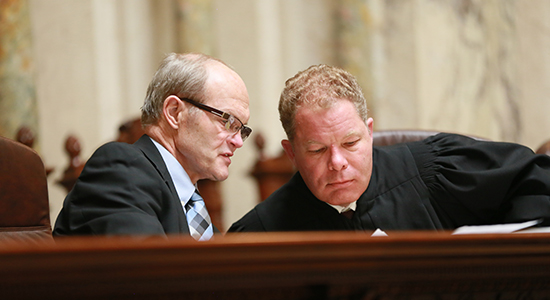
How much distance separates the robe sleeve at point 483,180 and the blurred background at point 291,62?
2267 mm

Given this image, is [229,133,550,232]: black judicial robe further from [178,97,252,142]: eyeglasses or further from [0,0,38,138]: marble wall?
[0,0,38,138]: marble wall

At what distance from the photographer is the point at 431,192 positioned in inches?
98.8

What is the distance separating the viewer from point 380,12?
18.1 feet

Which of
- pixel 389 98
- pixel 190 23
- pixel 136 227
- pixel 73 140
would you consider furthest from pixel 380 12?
pixel 136 227

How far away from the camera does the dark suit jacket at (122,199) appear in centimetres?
161

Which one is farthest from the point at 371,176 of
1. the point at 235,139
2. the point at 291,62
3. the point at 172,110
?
the point at 291,62

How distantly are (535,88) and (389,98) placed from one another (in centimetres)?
185

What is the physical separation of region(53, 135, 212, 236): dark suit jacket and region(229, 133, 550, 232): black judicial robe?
689 mm

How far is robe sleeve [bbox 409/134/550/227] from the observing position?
7.20 feet

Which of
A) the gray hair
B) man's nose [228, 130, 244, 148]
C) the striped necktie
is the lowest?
the striped necktie

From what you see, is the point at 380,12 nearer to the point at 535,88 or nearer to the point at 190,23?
the point at 535,88

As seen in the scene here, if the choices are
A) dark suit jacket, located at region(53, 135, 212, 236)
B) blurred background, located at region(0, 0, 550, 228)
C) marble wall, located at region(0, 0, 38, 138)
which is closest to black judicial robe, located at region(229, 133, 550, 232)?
dark suit jacket, located at region(53, 135, 212, 236)

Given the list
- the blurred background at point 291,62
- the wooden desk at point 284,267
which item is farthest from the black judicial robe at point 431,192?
the blurred background at point 291,62

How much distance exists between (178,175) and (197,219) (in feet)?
0.73
